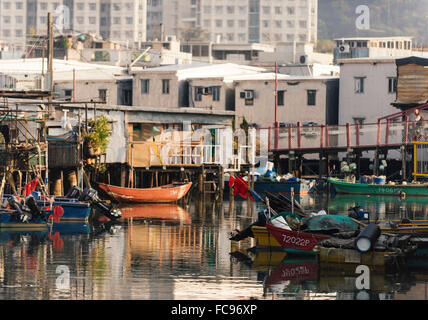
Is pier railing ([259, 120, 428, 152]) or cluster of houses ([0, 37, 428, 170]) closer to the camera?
pier railing ([259, 120, 428, 152])

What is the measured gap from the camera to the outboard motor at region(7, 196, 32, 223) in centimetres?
4238

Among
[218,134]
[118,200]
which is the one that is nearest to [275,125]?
[218,134]

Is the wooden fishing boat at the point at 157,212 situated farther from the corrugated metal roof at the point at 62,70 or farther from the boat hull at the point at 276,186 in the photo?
the corrugated metal roof at the point at 62,70

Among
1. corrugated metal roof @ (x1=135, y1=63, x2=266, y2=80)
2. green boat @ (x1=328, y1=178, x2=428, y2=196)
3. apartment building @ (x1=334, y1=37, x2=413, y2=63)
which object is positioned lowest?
green boat @ (x1=328, y1=178, x2=428, y2=196)

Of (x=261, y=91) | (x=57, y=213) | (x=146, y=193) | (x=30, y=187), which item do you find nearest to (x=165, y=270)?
(x=57, y=213)

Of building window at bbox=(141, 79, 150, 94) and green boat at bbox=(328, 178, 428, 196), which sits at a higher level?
building window at bbox=(141, 79, 150, 94)

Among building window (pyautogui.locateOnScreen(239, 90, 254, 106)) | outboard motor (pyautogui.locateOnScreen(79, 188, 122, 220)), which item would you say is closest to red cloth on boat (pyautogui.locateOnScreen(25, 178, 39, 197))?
outboard motor (pyautogui.locateOnScreen(79, 188, 122, 220))

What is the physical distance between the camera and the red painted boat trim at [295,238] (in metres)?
36.1

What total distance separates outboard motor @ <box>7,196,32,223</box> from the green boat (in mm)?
31702

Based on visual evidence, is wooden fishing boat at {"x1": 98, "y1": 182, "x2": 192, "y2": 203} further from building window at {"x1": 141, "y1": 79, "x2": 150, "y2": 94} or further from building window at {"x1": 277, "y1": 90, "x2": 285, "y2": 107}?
building window at {"x1": 141, "y1": 79, "x2": 150, "y2": 94}

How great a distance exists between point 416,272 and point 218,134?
32.3m

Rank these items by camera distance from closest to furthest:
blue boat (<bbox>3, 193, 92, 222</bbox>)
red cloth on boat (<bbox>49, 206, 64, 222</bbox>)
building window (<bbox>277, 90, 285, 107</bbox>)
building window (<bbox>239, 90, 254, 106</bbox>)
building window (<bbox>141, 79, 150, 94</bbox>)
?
red cloth on boat (<bbox>49, 206, 64, 222</bbox>) → blue boat (<bbox>3, 193, 92, 222</bbox>) → building window (<bbox>277, 90, 285, 107</bbox>) → building window (<bbox>239, 90, 254, 106</bbox>) → building window (<bbox>141, 79, 150, 94</bbox>)

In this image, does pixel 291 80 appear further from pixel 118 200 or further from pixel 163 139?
pixel 118 200

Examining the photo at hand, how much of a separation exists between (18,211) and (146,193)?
15782 mm
